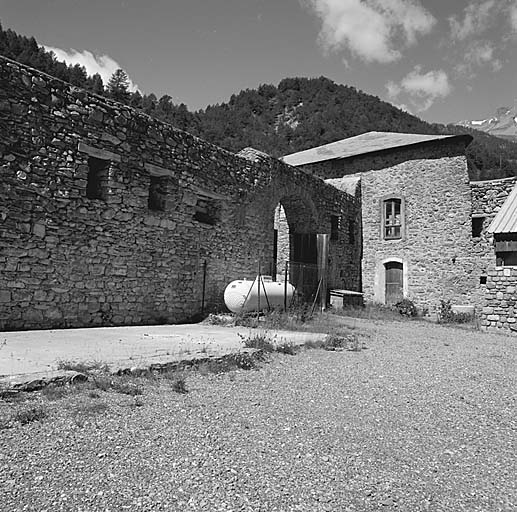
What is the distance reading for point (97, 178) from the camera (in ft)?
29.6

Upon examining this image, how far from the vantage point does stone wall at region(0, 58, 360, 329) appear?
295 inches

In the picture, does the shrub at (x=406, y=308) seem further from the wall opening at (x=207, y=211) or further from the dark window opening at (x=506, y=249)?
the wall opening at (x=207, y=211)

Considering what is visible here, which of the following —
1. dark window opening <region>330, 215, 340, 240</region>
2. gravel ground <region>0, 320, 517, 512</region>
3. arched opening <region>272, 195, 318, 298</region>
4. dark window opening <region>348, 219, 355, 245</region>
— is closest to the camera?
gravel ground <region>0, 320, 517, 512</region>

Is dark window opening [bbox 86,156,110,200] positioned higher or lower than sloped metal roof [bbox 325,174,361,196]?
lower

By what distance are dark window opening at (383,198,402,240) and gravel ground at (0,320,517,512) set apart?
1496 cm

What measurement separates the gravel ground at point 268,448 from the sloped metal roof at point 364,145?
52.9 ft

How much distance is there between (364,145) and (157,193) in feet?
49.9

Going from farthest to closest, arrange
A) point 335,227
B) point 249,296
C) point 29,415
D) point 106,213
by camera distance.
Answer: point 335,227
point 249,296
point 106,213
point 29,415

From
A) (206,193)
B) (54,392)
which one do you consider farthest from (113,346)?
(206,193)

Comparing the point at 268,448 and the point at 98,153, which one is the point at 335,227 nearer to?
the point at 98,153

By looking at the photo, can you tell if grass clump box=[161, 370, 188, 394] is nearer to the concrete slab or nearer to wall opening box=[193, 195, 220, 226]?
the concrete slab

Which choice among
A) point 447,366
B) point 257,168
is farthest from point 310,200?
point 447,366

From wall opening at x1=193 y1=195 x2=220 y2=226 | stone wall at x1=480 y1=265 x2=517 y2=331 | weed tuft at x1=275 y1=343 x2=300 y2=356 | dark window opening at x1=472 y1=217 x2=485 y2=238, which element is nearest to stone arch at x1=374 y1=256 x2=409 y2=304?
dark window opening at x1=472 y1=217 x2=485 y2=238

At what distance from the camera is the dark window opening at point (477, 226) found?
17611mm
